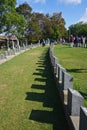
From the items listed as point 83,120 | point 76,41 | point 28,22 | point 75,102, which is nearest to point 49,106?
point 75,102

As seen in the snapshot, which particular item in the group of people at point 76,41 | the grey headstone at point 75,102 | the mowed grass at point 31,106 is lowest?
the group of people at point 76,41

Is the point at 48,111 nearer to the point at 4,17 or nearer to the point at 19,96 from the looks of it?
the point at 19,96

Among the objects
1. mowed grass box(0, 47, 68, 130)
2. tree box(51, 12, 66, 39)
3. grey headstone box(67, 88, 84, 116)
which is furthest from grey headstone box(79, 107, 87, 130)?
tree box(51, 12, 66, 39)

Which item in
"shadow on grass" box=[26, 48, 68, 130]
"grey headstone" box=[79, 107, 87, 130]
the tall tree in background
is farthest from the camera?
the tall tree in background

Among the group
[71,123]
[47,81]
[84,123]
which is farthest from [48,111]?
[47,81]

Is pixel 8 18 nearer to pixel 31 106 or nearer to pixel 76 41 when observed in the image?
pixel 76 41

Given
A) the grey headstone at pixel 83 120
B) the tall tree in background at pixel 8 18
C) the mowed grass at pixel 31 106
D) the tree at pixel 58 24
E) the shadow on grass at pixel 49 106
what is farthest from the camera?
the tree at pixel 58 24

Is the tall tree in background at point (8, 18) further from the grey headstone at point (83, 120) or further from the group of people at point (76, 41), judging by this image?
the grey headstone at point (83, 120)

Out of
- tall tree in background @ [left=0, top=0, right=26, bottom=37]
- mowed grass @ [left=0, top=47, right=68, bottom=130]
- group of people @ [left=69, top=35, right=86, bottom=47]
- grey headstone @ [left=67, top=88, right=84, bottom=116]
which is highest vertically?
tall tree in background @ [left=0, top=0, right=26, bottom=37]

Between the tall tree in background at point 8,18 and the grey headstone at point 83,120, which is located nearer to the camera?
the grey headstone at point 83,120

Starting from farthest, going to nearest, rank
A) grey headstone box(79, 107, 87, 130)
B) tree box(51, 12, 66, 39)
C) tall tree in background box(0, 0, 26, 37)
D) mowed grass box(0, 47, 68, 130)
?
tree box(51, 12, 66, 39), tall tree in background box(0, 0, 26, 37), mowed grass box(0, 47, 68, 130), grey headstone box(79, 107, 87, 130)

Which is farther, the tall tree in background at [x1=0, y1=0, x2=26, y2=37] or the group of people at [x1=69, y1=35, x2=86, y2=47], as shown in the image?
the group of people at [x1=69, y1=35, x2=86, y2=47]

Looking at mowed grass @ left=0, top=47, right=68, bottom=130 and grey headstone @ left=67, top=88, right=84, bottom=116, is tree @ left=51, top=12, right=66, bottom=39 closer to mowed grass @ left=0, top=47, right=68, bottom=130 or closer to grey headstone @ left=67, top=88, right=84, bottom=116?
mowed grass @ left=0, top=47, right=68, bottom=130

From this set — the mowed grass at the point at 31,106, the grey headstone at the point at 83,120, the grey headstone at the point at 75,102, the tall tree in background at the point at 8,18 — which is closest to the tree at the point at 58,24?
the tall tree in background at the point at 8,18
